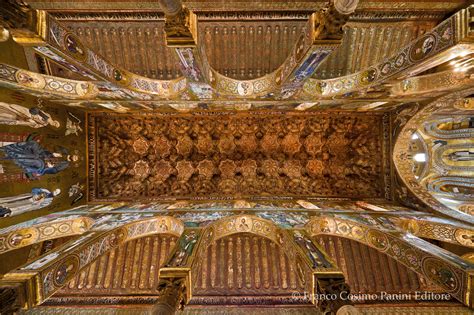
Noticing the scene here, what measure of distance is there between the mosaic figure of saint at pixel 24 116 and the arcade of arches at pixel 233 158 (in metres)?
0.03

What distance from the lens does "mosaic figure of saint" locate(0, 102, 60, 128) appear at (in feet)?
13.5

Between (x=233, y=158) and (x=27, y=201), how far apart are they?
4838mm

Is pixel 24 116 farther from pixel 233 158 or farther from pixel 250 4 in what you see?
pixel 250 4

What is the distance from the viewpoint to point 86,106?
5285 mm

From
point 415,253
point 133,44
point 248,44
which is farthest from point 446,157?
point 133,44

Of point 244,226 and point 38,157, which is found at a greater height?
point 38,157

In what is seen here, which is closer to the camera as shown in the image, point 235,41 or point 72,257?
point 72,257

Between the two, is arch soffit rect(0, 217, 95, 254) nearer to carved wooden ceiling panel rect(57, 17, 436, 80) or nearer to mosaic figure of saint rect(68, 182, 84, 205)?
mosaic figure of saint rect(68, 182, 84, 205)

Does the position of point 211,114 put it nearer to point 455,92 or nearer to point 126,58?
point 126,58

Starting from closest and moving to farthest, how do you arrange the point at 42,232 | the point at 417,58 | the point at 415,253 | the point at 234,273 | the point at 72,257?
the point at 417,58, the point at 72,257, the point at 415,253, the point at 42,232, the point at 234,273

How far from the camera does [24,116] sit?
4.39 metres

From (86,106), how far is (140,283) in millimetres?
4740

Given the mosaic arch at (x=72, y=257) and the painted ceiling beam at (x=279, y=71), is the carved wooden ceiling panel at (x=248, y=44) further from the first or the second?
the mosaic arch at (x=72, y=257)

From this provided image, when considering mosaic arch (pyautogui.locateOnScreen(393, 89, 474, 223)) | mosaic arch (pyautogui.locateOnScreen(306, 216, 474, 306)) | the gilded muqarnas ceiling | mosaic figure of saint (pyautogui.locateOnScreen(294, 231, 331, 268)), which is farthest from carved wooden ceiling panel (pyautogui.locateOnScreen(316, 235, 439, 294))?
mosaic arch (pyautogui.locateOnScreen(393, 89, 474, 223))
